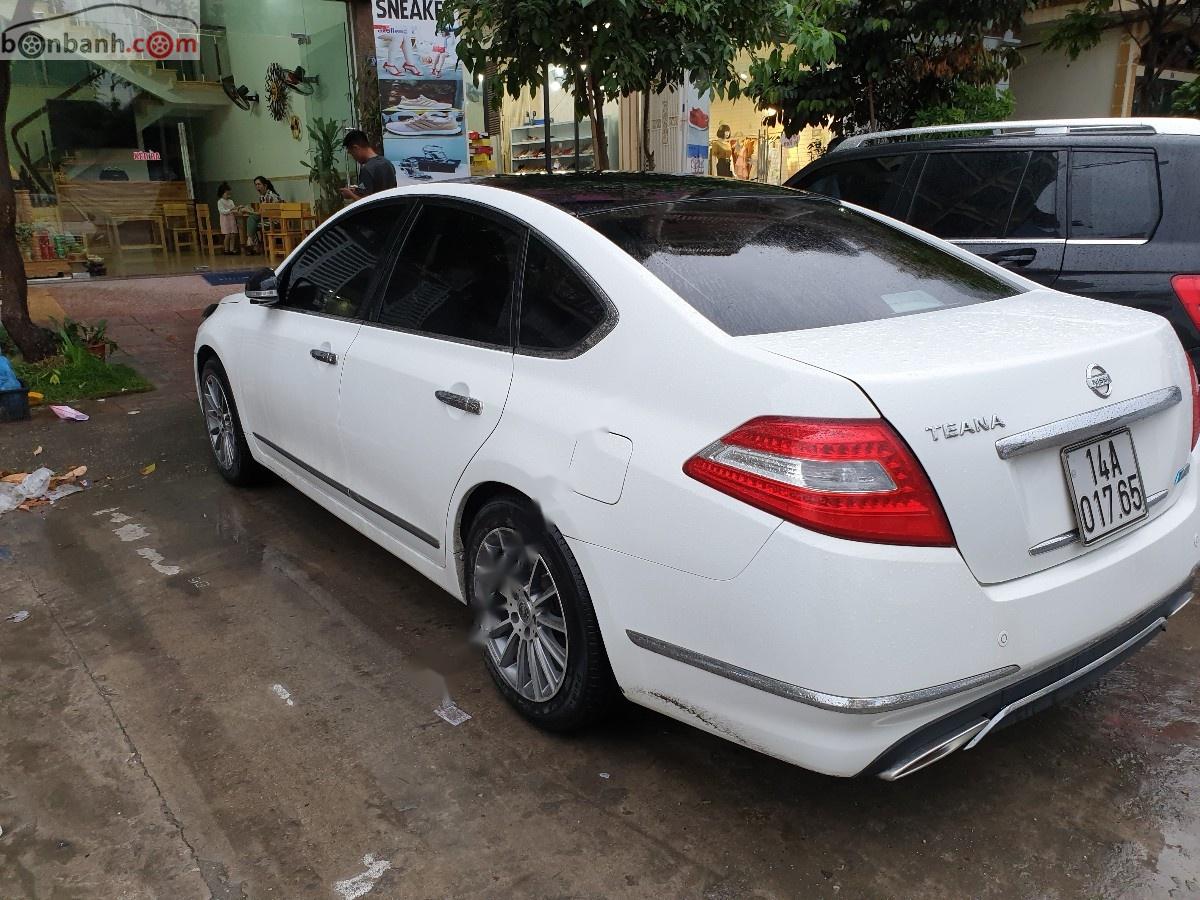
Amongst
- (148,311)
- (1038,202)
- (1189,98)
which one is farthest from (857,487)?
(148,311)

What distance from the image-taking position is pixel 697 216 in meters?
3.04

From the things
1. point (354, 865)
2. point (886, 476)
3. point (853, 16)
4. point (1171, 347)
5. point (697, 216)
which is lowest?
point (354, 865)

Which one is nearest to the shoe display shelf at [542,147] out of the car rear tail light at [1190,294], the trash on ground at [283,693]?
the car rear tail light at [1190,294]

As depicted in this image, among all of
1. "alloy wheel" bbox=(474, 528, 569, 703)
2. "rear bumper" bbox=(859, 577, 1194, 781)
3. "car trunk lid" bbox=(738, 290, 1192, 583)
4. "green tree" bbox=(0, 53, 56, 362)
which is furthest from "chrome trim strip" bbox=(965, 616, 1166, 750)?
"green tree" bbox=(0, 53, 56, 362)

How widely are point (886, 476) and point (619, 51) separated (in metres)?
4.14

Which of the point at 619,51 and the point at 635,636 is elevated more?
the point at 619,51

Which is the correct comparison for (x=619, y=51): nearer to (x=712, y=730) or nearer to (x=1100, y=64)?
(x=712, y=730)

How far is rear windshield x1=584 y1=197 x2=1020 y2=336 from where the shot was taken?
101 inches

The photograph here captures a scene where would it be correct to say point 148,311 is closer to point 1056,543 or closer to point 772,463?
point 772,463

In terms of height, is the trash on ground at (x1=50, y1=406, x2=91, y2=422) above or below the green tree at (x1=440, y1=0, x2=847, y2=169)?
below

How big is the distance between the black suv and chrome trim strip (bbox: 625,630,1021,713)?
2779 millimetres

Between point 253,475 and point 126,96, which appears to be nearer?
point 253,475

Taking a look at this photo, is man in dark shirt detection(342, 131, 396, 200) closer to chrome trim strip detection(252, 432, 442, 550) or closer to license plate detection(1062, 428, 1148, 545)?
chrome trim strip detection(252, 432, 442, 550)

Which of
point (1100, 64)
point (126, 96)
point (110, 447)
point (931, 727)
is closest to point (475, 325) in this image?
point (931, 727)
